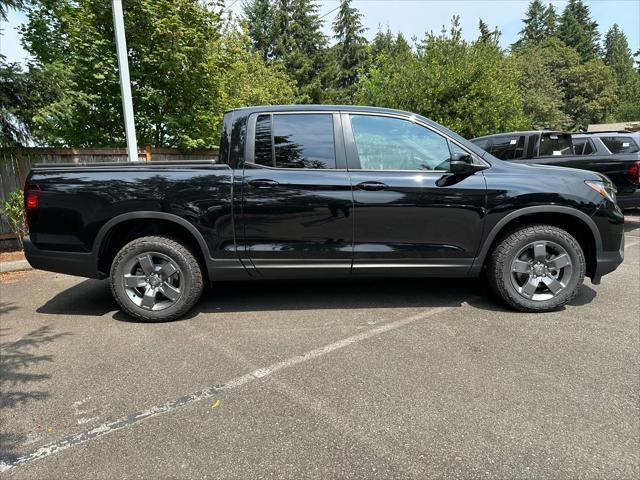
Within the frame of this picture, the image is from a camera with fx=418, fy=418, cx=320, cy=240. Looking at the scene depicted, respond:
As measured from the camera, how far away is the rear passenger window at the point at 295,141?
12.4 feet

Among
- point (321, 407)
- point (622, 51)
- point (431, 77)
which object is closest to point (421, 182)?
point (321, 407)

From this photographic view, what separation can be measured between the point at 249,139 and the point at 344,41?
143 feet

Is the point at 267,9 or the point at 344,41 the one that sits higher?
the point at 267,9

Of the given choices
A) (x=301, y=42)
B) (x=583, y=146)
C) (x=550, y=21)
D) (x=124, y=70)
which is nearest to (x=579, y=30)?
(x=550, y=21)

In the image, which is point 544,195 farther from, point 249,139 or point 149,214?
point 149,214

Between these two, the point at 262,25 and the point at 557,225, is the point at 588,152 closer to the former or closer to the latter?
the point at 557,225

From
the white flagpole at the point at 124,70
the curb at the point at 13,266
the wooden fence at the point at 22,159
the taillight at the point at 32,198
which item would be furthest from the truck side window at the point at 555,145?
the curb at the point at 13,266

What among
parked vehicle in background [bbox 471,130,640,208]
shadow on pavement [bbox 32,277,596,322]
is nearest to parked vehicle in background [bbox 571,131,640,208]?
parked vehicle in background [bbox 471,130,640,208]

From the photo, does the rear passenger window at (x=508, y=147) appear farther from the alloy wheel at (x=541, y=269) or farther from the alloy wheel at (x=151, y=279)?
the alloy wheel at (x=151, y=279)

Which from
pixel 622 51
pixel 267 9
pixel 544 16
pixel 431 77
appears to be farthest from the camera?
pixel 622 51

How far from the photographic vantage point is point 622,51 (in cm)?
8275

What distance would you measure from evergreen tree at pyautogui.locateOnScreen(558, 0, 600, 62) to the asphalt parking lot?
87.0 metres

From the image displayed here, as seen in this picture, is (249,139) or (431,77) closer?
(249,139)

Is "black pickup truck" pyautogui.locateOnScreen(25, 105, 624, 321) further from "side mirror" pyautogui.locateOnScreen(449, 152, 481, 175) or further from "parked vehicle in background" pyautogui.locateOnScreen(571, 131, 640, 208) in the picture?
"parked vehicle in background" pyautogui.locateOnScreen(571, 131, 640, 208)
